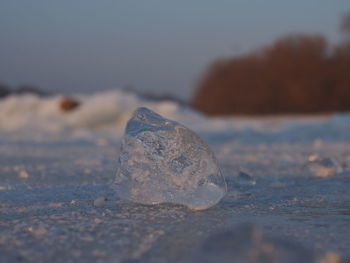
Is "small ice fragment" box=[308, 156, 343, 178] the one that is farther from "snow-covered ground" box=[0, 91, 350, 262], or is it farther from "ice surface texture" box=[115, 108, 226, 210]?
"ice surface texture" box=[115, 108, 226, 210]

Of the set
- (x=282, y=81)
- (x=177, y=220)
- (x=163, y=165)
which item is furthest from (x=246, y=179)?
(x=282, y=81)

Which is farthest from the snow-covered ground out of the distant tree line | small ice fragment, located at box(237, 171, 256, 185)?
the distant tree line

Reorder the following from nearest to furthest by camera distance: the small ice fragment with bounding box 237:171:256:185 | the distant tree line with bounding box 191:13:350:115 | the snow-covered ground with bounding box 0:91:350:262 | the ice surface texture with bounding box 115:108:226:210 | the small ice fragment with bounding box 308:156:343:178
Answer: the snow-covered ground with bounding box 0:91:350:262, the ice surface texture with bounding box 115:108:226:210, the small ice fragment with bounding box 237:171:256:185, the small ice fragment with bounding box 308:156:343:178, the distant tree line with bounding box 191:13:350:115

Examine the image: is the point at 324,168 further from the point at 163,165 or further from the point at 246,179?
the point at 163,165

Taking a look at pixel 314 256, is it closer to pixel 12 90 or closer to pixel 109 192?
pixel 109 192

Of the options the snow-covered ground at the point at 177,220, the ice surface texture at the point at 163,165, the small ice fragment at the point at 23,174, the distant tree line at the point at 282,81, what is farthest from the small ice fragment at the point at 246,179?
the distant tree line at the point at 282,81

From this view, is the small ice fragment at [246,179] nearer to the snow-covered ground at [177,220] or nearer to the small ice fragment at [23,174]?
the snow-covered ground at [177,220]

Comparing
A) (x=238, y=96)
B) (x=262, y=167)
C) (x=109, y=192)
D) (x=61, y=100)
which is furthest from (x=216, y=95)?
(x=109, y=192)
